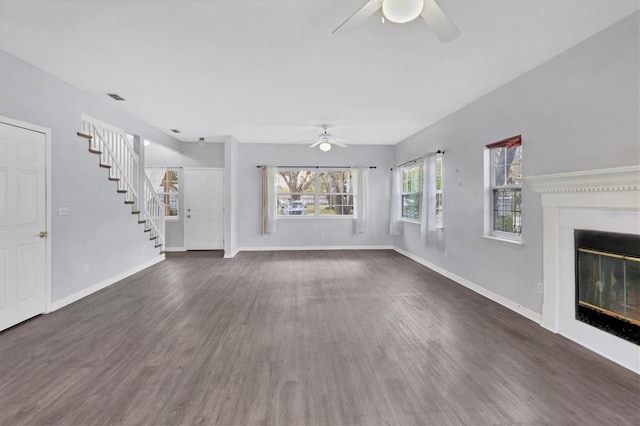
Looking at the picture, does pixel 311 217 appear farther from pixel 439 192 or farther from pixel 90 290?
pixel 90 290

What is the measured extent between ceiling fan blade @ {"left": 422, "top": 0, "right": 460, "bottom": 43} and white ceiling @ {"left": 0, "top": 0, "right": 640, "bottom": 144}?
1.00 feet

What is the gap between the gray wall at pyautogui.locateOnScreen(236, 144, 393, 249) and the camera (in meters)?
7.57

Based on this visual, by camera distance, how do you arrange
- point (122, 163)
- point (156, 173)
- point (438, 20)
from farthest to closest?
point (156, 173) < point (122, 163) < point (438, 20)

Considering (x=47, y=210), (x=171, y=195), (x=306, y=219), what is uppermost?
(x=171, y=195)

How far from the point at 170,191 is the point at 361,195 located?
16.2 ft

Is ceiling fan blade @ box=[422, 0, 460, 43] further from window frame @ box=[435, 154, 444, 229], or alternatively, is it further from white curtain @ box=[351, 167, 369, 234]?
Answer: white curtain @ box=[351, 167, 369, 234]

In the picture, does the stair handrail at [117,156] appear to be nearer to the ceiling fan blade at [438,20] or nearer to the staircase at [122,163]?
the staircase at [122,163]

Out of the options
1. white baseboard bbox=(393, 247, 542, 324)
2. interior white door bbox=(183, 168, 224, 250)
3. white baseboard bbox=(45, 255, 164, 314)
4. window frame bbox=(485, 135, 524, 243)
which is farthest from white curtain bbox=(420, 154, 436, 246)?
white baseboard bbox=(45, 255, 164, 314)

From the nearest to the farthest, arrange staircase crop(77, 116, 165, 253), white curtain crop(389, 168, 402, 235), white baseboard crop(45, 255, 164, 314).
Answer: white baseboard crop(45, 255, 164, 314), staircase crop(77, 116, 165, 253), white curtain crop(389, 168, 402, 235)

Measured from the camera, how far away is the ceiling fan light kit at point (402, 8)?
177cm

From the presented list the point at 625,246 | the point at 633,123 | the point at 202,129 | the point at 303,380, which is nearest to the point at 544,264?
the point at 625,246

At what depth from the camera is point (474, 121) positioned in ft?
14.0

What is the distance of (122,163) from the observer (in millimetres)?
5047

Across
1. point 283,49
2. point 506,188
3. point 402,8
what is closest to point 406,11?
point 402,8
